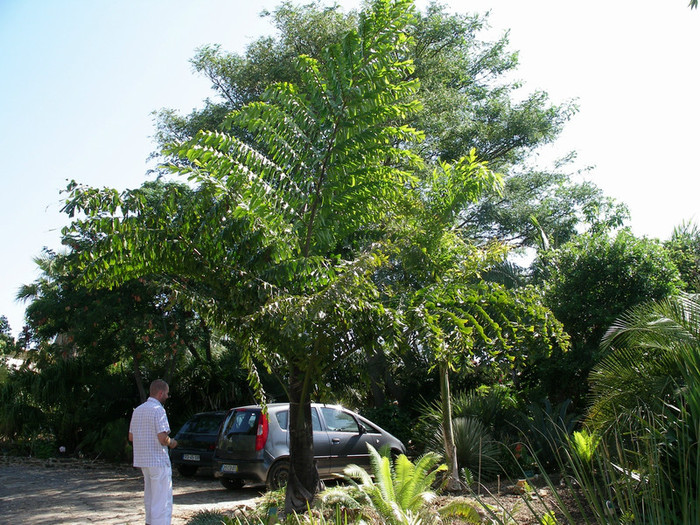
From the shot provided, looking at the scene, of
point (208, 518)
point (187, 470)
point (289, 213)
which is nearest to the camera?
point (208, 518)

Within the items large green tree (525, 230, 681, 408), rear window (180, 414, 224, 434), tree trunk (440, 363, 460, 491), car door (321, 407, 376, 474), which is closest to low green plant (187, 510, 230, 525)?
tree trunk (440, 363, 460, 491)

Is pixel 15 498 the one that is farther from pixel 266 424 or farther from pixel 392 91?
pixel 392 91

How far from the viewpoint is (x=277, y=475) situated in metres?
10.5

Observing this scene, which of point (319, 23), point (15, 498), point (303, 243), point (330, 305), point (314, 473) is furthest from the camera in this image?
point (319, 23)

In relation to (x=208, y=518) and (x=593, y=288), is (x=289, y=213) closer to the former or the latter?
(x=208, y=518)

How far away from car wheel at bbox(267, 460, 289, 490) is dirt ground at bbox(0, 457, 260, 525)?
44 cm

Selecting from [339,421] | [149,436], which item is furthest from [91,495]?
[149,436]

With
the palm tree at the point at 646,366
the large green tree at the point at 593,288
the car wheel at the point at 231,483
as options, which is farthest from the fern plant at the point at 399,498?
the large green tree at the point at 593,288

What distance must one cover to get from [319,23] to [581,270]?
1011 centimetres

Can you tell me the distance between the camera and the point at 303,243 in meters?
8.08

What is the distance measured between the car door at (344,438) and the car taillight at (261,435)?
1.34 metres

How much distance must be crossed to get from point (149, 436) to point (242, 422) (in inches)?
178

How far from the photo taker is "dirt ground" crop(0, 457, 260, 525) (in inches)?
344

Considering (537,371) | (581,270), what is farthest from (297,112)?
(537,371)
